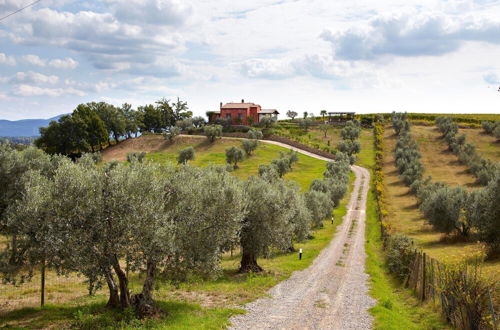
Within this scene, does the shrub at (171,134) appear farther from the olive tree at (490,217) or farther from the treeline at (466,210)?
the olive tree at (490,217)

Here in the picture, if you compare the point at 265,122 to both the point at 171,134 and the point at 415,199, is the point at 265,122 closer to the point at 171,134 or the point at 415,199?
the point at 171,134

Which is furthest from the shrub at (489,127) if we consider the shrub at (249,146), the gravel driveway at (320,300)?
the gravel driveway at (320,300)

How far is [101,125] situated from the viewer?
128 m

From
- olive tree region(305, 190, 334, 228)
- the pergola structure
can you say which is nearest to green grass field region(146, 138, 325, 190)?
olive tree region(305, 190, 334, 228)

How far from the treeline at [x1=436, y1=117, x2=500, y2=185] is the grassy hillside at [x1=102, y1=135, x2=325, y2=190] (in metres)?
36.5

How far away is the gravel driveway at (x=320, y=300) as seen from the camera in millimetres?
21562

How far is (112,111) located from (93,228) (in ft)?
436

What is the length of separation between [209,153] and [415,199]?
6240 centimetres

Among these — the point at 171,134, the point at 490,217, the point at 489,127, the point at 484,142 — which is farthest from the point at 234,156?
the point at 489,127

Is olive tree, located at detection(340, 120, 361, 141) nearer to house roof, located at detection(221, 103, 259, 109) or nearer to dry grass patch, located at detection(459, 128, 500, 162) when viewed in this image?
dry grass patch, located at detection(459, 128, 500, 162)

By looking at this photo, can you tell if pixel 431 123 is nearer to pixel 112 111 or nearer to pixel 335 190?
pixel 335 190

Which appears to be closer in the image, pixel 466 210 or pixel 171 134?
pixel 466 210

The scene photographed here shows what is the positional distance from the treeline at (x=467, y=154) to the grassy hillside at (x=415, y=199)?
220 centimetres

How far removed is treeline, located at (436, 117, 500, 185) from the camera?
89.8m
